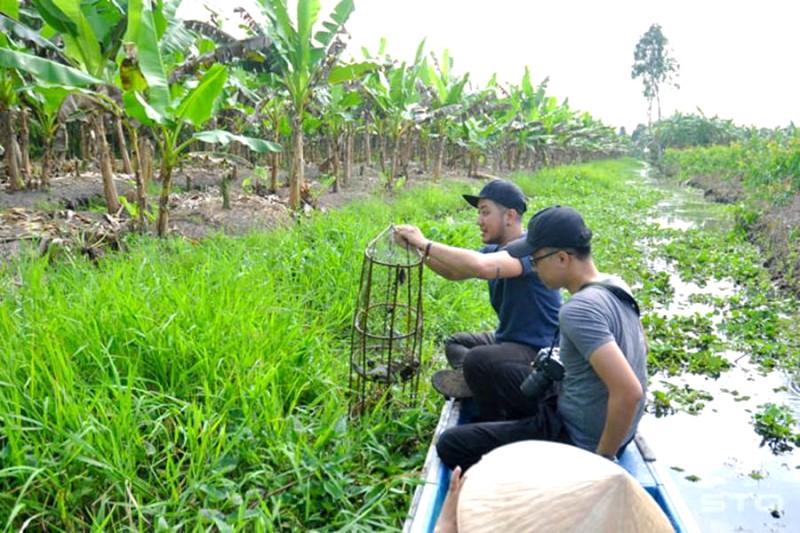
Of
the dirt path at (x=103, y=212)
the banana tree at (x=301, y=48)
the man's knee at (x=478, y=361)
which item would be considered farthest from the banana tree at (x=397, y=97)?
the man's knee at (x=478, y=361)

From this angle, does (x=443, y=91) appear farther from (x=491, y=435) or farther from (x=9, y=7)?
(x=491, y=435)

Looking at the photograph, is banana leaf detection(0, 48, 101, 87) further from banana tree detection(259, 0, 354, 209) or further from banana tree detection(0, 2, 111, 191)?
banana tree detection(259, 0, 354, 209)

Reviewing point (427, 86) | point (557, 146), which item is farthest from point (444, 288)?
point (557, 146)

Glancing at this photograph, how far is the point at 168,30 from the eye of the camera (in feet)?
19.0

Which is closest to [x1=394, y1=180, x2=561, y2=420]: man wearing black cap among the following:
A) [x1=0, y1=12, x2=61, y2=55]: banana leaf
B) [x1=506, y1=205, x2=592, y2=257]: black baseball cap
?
[x1=506, y1=205, x2=592, y2=257]: black baseball cap

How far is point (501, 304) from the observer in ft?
9.75

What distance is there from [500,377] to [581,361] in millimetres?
615

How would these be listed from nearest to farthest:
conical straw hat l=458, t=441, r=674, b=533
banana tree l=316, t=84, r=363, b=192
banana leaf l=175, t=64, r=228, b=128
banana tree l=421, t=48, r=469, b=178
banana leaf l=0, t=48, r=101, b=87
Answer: conical straw hat l=458, t=441, r=674, b=533
banana leaf l=0, t=48, r=101, b=87
banana leaf l=175, t=64, r=228, b=128
banana tree l=316, t=84, r=363, b=192
banana tree l=421, t=48, r=469, b=178

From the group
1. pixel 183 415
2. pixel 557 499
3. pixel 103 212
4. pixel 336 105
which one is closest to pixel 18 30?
pixel 103 212

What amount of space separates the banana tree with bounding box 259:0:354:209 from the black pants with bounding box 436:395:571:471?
583 centimetres

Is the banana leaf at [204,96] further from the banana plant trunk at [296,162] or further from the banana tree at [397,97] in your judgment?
the banana tree at [397,97]

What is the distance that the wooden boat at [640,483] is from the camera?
1889 mm

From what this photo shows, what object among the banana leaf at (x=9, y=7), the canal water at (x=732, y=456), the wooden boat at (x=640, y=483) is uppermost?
the banana leaf at (x=9, y=7)

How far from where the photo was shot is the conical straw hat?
1.17m
